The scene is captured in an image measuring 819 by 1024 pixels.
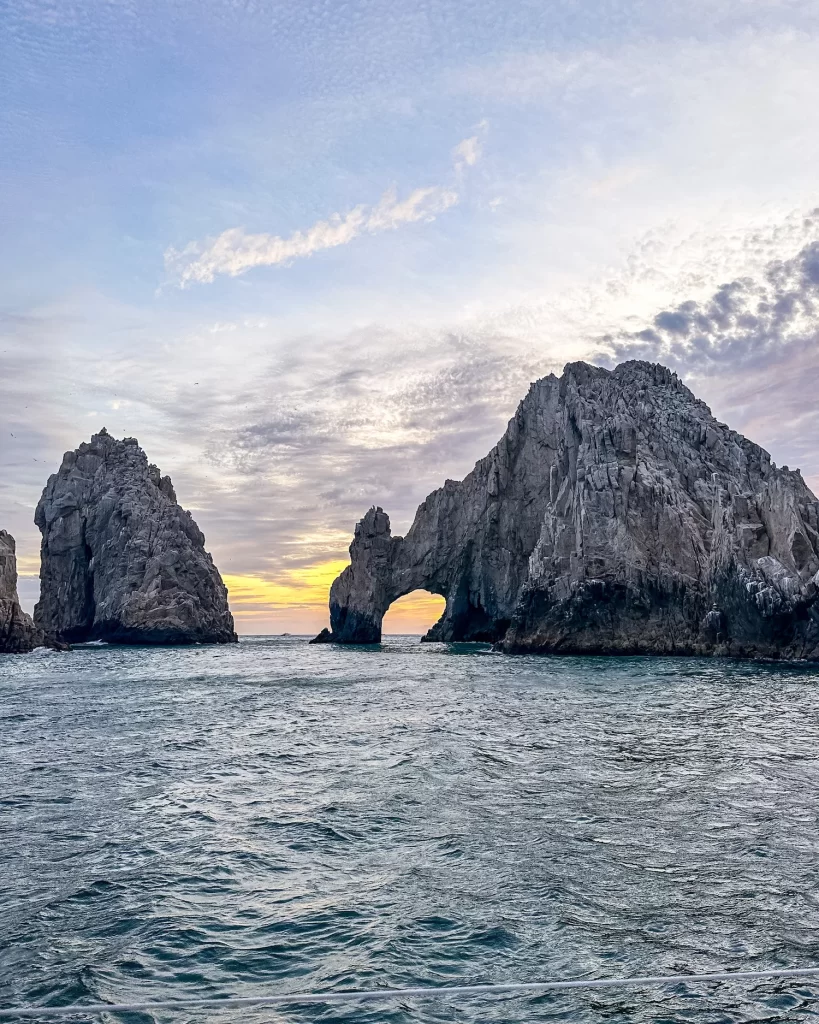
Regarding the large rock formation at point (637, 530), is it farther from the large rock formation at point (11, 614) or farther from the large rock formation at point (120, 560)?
the large rock formation at point (11, 614)

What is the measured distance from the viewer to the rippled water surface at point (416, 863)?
776cm

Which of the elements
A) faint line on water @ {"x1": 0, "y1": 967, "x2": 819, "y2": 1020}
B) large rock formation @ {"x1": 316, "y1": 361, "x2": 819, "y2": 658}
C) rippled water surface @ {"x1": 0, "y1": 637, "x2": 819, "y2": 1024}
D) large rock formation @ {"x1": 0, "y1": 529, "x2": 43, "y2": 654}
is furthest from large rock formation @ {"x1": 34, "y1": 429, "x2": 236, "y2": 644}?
faint line on water @ {"x1": 0, "y1": 967, "x2": 819, "y2": 1020}

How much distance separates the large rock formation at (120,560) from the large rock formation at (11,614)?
854 inches

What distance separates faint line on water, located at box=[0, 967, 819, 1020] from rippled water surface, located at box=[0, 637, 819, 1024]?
0.12 metres

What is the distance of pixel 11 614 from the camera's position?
81.7 m

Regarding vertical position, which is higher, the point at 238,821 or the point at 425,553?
the point at 425,553

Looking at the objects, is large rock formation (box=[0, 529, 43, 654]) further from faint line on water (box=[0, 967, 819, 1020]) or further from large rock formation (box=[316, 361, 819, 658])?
faint line on water (box=[0, 967, 819, 1020])

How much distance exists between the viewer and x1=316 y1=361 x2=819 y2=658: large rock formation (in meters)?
56.1

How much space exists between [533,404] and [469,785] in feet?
260

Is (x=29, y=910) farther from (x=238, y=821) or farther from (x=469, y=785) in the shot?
(x=469, y=785)

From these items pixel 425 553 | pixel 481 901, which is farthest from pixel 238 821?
pixel 425 553

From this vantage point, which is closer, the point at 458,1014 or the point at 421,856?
the point at 458,1014

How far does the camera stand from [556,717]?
2717cm

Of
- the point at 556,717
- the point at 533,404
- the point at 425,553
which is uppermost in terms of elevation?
the point at 533,404
